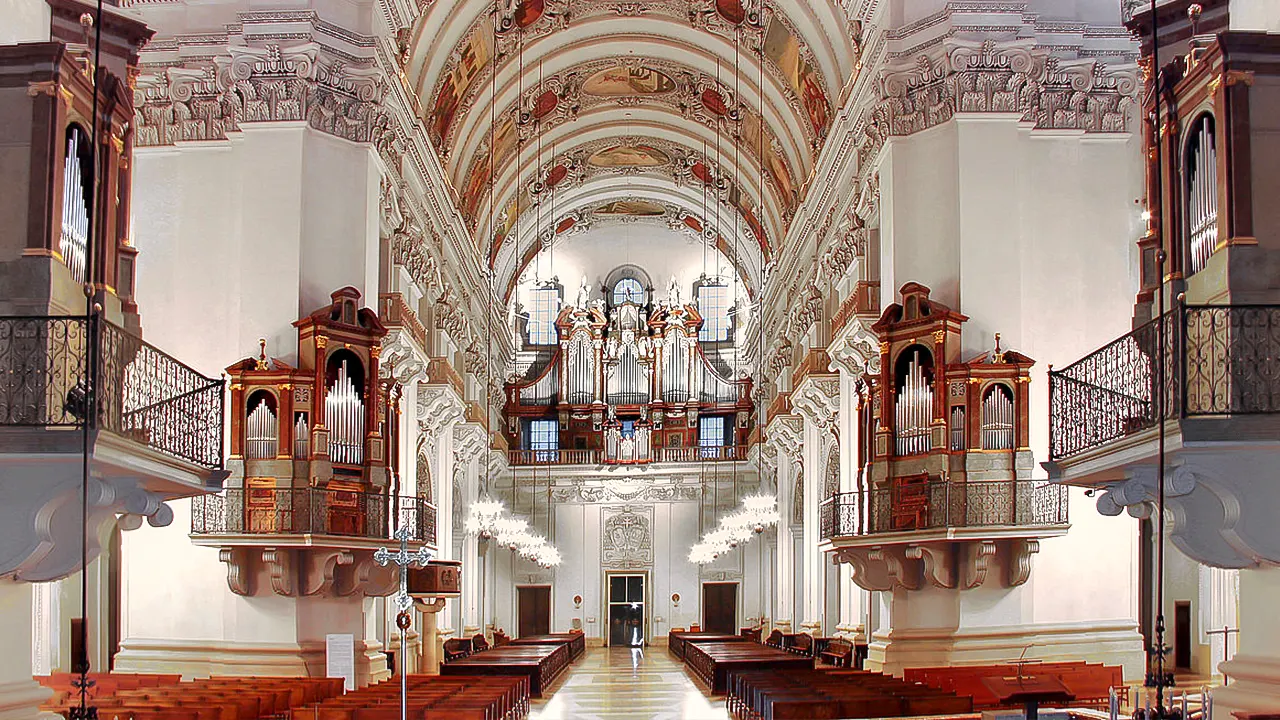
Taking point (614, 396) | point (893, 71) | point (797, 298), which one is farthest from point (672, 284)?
point (893, 71)

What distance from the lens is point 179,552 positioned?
2020 cm

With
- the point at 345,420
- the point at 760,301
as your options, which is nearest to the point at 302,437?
the point at 345,420

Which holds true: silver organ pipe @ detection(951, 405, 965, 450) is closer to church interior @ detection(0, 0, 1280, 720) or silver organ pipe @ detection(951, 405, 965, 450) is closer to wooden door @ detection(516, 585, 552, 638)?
church interior @ detection(0, 0, 1280, 720)

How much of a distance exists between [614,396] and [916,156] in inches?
1082

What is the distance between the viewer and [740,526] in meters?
37.1

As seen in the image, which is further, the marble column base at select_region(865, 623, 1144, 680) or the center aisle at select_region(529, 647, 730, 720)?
the center aisle at select_region(529, 647, 730, 720)

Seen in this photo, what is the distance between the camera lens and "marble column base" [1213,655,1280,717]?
945 cm

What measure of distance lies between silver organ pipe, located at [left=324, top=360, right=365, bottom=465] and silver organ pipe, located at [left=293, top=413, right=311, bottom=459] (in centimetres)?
28

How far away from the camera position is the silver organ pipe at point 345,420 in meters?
19.7

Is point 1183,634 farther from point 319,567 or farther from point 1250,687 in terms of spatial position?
point 1250,687

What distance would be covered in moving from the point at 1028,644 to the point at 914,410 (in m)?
3.46

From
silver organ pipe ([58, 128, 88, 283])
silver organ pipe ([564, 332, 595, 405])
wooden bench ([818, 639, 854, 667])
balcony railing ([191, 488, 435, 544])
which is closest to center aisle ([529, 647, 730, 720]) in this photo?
wooden bench ([818, 639, 854, 667])

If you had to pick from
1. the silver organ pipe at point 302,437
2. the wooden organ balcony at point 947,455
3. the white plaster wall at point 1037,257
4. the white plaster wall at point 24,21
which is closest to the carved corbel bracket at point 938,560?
the wooden organ balcony at point 947,455

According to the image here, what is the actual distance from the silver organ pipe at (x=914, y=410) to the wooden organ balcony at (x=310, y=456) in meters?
7.26
